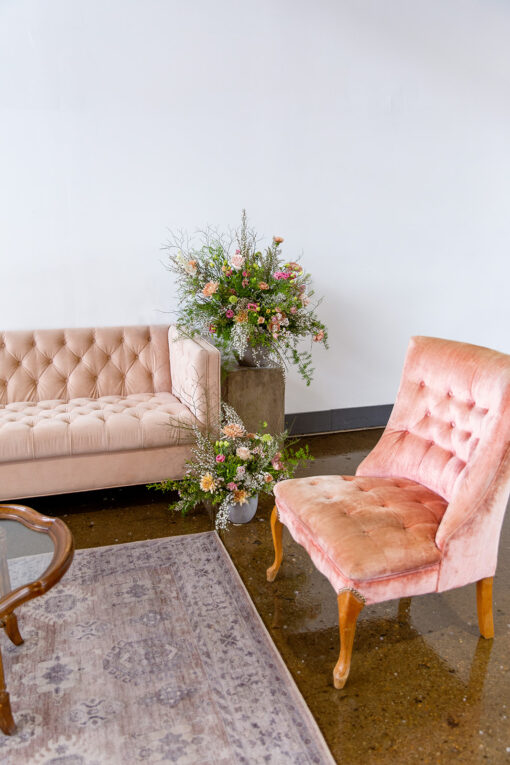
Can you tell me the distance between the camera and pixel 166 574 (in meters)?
2.55

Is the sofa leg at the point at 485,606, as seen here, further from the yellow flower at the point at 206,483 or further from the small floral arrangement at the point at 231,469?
the yellow flower at the point at 206,483

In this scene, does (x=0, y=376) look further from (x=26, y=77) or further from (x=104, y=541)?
(x=26, y=77)

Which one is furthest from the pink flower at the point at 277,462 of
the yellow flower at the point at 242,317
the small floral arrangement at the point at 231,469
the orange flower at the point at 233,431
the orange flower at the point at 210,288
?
the orange flower at the point at 210,288

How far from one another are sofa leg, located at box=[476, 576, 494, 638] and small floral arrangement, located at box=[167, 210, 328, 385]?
169cm

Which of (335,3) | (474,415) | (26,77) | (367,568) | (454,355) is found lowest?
(367,568)

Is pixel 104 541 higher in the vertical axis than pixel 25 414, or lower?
lower

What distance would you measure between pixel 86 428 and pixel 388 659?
1.71 m

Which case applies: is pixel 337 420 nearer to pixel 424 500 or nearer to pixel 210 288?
pixel 210 288

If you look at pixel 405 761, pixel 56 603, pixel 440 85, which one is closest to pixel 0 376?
pixel 56 603

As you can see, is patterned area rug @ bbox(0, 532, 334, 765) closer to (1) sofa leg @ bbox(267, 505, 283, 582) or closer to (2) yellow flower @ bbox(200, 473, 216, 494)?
(1) sofa leg @ bbox(267, 505, 283, 582)

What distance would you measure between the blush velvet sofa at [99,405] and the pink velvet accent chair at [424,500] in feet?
3.01

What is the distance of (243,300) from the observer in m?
3.23

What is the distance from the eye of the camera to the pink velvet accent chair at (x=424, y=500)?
1.88m

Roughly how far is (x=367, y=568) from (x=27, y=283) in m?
2.68
